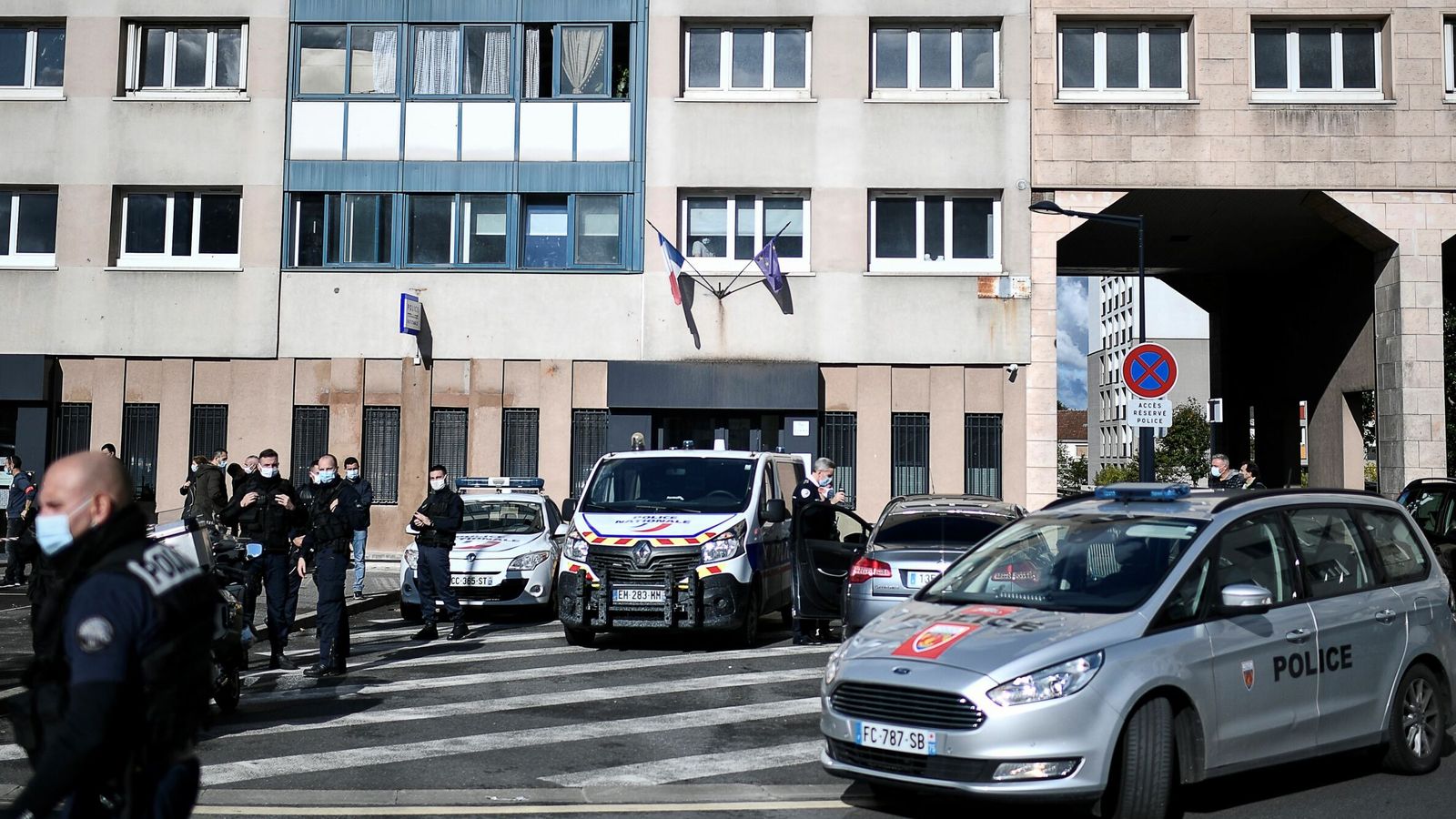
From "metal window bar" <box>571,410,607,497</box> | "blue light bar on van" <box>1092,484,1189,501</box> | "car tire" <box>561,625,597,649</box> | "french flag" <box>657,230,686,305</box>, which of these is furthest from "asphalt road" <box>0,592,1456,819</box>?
"french flag" <box>657,230,686,305</box>

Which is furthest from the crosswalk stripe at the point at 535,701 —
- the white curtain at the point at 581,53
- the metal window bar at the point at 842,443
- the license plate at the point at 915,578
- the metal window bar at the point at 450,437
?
the white curtain at the point at 581,53

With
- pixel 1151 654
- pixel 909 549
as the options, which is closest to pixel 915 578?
pixel 909 549

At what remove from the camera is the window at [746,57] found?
2392 centimetres

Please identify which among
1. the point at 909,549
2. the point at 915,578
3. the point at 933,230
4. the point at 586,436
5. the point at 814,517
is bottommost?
the point at 915,578

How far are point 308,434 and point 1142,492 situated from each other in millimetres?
18929

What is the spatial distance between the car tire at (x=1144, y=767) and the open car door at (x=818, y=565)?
665cm

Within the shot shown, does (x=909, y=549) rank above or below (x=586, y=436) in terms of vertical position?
below

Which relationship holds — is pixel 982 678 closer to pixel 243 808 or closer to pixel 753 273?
pixel 243 808

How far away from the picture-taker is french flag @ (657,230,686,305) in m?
22.8

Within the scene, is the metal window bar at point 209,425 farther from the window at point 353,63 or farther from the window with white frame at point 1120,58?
the window with white frame at point 1120,58

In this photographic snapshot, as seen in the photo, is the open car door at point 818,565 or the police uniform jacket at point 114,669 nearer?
the police uniform jacket at point 114,669

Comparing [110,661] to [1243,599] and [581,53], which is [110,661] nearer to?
[1243,599]

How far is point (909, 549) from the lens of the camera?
477 inches

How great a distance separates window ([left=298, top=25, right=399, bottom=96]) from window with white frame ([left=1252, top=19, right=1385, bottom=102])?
1499 centimetres
